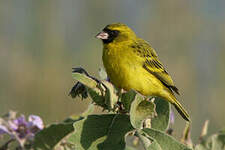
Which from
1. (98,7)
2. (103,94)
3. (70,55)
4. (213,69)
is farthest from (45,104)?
(103,94)

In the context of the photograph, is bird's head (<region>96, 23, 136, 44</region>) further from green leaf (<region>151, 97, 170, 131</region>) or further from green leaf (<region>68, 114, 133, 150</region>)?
green leaf (<region>68, 114, 133, 150</region>)

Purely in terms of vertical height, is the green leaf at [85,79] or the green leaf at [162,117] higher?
the green leaf at [85,79]

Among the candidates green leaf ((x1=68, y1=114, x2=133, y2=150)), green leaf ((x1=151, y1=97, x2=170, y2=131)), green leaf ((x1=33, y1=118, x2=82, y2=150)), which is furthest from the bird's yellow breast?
green leaf ((x1=33, y1=118, x2=82, y2=150))

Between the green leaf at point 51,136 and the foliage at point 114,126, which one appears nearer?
the green leaf at point 51,136

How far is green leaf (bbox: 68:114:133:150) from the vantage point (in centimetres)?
185

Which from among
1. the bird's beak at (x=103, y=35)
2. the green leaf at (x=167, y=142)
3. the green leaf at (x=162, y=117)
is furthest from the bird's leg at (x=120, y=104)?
the bird's beak at (x=103, y=35)

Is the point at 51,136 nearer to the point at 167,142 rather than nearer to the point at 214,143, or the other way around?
the point at 167,142

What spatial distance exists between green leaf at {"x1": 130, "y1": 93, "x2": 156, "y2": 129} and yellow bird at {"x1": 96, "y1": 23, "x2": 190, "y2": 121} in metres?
1.56

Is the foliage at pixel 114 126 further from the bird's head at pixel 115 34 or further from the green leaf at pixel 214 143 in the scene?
the bird's head at pixel 115 34

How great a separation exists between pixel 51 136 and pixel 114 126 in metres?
0.41

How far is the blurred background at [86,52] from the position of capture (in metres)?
5.74

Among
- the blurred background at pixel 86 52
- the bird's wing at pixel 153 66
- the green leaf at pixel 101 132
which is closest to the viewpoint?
the green leaf at pixel 101 132

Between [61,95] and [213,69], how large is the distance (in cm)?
200

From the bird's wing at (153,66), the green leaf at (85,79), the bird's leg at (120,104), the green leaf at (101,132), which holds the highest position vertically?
the green leaf at (85,79)
